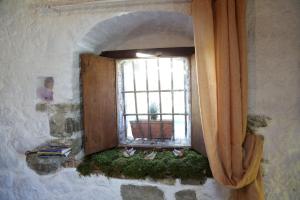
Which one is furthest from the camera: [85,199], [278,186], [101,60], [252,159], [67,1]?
[101,60]

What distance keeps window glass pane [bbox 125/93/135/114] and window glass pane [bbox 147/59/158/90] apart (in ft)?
0.75

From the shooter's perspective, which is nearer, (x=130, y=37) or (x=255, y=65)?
(x=255, y=65)

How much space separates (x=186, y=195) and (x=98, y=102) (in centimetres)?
109

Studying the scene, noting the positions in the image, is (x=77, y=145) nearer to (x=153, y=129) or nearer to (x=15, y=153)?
(x=15, y=153)

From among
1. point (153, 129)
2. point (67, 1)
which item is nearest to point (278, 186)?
point (153, 129)

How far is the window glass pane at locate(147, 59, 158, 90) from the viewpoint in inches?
87.4

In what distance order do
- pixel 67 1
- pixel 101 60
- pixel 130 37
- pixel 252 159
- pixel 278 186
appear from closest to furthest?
pixel 252 159 → pixel 278 186 → pixel 67 1 → pixel 101 60 → pixel 130 37

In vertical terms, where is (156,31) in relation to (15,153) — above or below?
above

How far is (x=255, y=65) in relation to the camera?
5.13 ft

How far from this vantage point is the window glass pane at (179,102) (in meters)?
2.19

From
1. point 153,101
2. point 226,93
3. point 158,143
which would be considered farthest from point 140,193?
point 226,93

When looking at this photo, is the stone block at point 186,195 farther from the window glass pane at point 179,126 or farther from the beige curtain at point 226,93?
the window glass pane at point 179,126

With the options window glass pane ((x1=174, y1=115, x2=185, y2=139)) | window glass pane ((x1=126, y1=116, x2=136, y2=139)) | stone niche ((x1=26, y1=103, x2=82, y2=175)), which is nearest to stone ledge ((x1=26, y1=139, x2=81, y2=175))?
stone niche ((x1=26, y1=103, x2=82, y2=175))

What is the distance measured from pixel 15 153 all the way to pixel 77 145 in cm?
59
